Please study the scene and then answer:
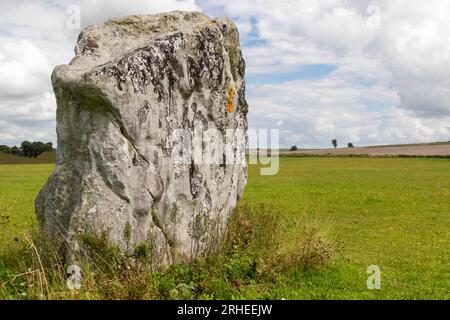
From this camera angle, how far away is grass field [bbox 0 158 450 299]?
10156mm

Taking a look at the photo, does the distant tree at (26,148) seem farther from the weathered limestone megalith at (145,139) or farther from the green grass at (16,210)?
the weathered limestone megalith at (145,139)

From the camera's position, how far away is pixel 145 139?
31.9ft

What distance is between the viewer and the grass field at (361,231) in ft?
33.3

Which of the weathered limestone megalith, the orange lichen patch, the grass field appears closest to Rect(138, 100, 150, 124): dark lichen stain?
the weathered limestone megalith

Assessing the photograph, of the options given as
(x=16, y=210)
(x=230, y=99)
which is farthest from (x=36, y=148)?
(x=230, y=99)

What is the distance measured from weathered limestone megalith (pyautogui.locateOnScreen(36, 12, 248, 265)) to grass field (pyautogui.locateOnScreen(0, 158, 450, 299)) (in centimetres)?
176

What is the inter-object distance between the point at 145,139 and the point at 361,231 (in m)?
11.0

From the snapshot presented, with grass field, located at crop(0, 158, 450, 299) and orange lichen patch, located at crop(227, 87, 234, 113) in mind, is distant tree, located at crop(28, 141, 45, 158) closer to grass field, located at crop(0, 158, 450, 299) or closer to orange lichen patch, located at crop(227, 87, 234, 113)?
grass field, located at crop(0, 158, 450, 299)

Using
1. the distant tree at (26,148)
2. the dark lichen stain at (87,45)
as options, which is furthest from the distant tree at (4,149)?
the dark lichen stain at (87,45)

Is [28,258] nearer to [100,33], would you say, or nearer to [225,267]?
[225,267]

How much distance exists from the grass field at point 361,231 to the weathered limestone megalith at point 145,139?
1.76m
